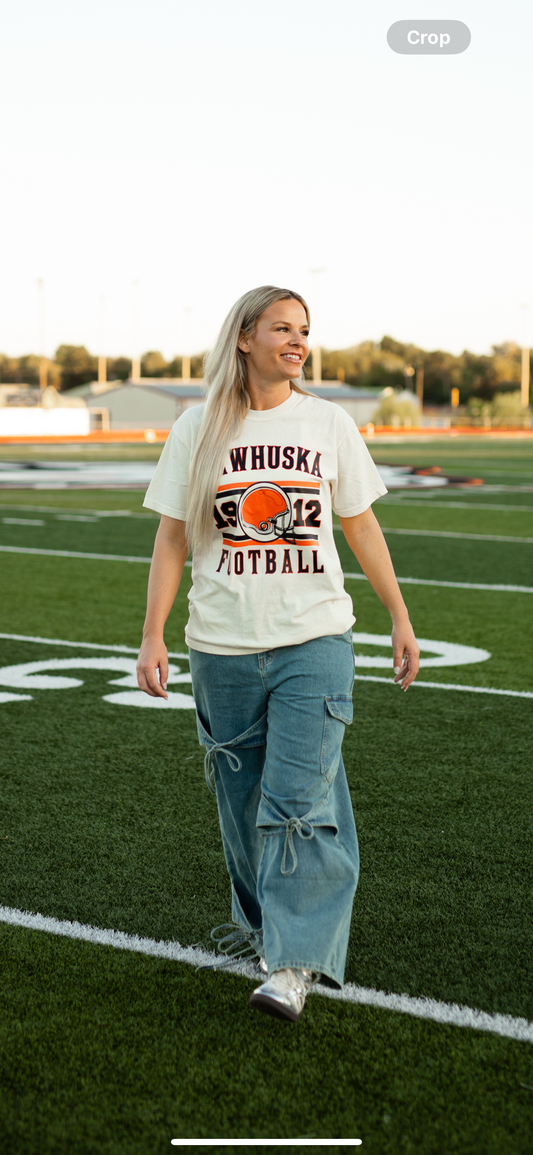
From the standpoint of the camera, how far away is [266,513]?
296 cm

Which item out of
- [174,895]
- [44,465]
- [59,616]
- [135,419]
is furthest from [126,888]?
[135,419]

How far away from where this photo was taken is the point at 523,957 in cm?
332

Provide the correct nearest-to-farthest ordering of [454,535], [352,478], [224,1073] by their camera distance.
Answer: [224,1073] < [352,478] < [454,535]

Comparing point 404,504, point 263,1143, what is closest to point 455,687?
point 263,1143

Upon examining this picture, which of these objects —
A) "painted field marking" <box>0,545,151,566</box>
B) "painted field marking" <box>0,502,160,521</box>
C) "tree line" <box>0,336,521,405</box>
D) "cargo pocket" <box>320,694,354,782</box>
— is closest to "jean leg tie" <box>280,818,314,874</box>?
"cargo pocket" <box>320,694,354,782</box>

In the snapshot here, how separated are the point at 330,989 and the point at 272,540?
1169 millimetres

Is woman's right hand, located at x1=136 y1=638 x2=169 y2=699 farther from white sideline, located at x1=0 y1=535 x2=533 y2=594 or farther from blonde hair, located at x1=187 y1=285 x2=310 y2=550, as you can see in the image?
white sideline, located at x1=0 y1=535 x2=533 y2=594

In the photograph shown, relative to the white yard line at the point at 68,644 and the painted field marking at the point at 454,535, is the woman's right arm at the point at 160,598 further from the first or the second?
the painted field marking at the point at 454,535

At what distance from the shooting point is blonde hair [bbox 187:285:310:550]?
9.73ft

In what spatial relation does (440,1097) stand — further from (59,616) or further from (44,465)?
(44,465)

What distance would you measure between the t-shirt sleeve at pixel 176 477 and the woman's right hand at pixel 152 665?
33 cm

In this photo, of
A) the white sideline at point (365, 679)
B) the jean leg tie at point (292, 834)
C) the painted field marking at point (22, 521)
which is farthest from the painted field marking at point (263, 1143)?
the painted field marking at point (22, 521)

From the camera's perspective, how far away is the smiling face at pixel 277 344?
118 inches

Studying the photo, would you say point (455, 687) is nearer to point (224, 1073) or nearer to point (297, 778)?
point (297, 778)
